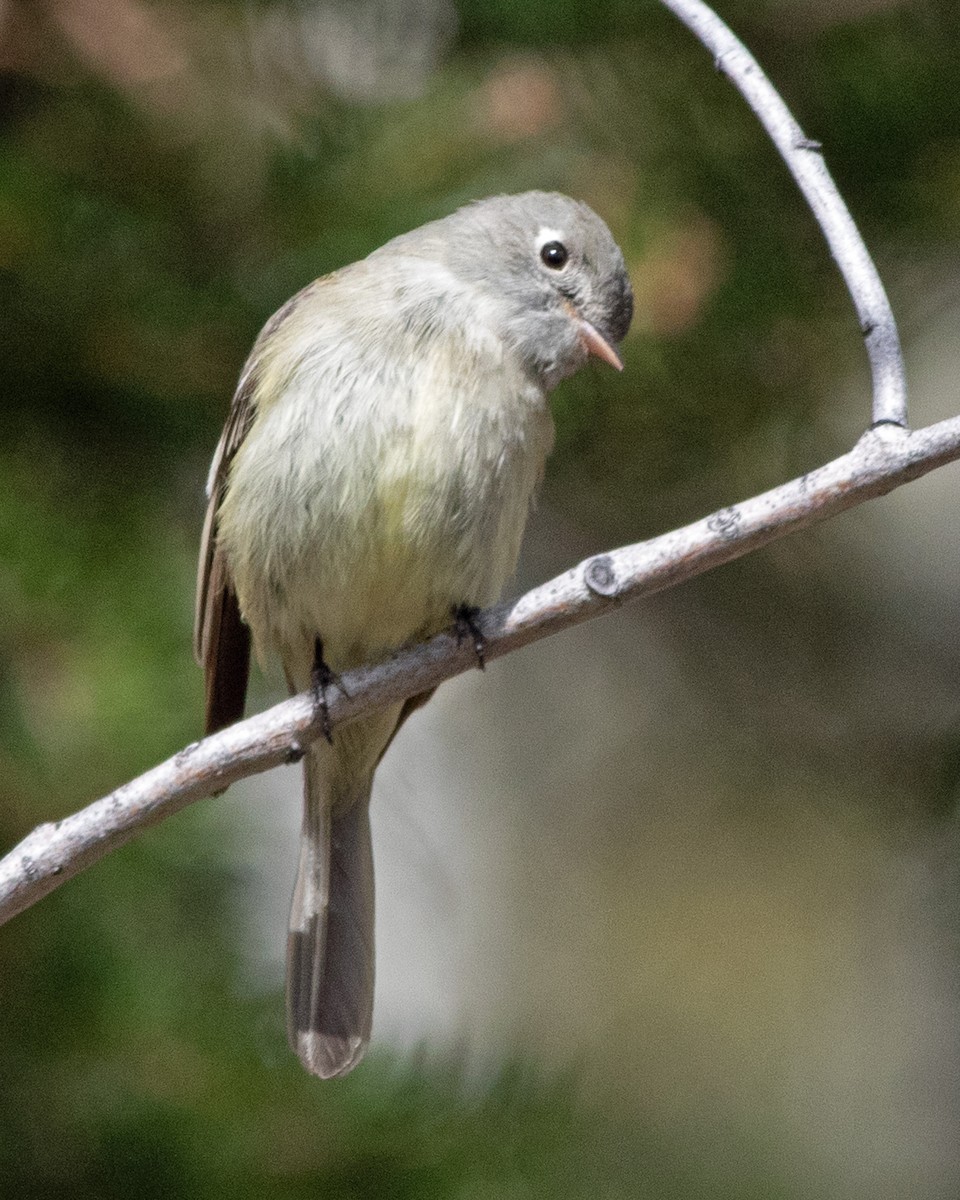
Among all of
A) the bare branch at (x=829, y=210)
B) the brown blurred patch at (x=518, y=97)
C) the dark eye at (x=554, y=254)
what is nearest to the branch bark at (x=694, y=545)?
the bare branch at (x=829, y=210)

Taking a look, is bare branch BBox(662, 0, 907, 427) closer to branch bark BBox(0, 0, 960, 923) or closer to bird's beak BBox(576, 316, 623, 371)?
branch bark BBox(0, 0, 960, 923)

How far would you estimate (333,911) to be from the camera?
320 cm

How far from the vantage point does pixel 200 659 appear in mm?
2838

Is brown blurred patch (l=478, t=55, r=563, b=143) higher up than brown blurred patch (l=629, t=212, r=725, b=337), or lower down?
higher up

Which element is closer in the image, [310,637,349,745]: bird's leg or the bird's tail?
[310,637,349,745]: bird's leg

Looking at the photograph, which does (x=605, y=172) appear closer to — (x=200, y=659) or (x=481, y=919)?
(x=200, y=659)

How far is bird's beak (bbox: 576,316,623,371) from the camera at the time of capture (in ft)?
9.30

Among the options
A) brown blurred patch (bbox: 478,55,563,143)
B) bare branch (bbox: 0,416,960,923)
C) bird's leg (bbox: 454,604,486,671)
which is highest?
brown blurred patch (bbox: 478,55,563,143)

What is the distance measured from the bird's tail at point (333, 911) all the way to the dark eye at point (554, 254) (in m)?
0.99

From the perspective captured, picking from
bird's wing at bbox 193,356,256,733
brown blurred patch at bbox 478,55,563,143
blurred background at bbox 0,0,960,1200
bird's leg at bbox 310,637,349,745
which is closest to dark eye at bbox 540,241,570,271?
blurred background at bbox 0,0,960,1200

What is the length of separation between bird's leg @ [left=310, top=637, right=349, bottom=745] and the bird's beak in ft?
2.22

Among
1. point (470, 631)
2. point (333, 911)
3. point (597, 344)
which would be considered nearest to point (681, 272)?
point (597, 344)

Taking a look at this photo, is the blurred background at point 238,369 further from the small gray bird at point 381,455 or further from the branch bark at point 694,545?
the branch bark at point 694,545

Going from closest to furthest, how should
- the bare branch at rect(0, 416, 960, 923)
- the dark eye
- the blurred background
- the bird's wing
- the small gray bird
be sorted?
the bare branch at rect(0, 416, 960, 923) → the blurred background → the small gray bird → the bird's wing → the dark eye
